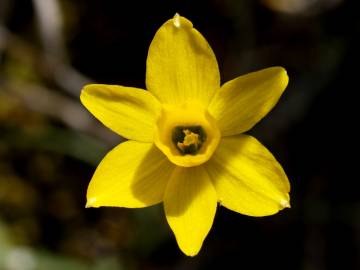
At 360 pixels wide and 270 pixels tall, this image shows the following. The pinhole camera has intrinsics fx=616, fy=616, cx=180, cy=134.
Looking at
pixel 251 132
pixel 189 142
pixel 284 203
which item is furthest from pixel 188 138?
pixel 251 132

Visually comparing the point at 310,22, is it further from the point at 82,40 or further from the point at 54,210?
the point at 54,210

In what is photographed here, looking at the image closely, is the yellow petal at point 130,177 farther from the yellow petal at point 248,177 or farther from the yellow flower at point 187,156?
the yellow petal at point 248,177

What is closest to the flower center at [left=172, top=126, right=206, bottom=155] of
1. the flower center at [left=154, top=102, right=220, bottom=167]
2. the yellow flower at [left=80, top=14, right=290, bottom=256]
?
the flower center at [left=154, top=102, right=220, bottom=167]

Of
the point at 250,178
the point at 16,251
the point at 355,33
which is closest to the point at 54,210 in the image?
the point at 16,251

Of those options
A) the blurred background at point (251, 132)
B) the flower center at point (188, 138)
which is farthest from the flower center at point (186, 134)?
the blurred background at point (251, 132)

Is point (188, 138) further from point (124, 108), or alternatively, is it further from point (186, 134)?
point (124, 108)
